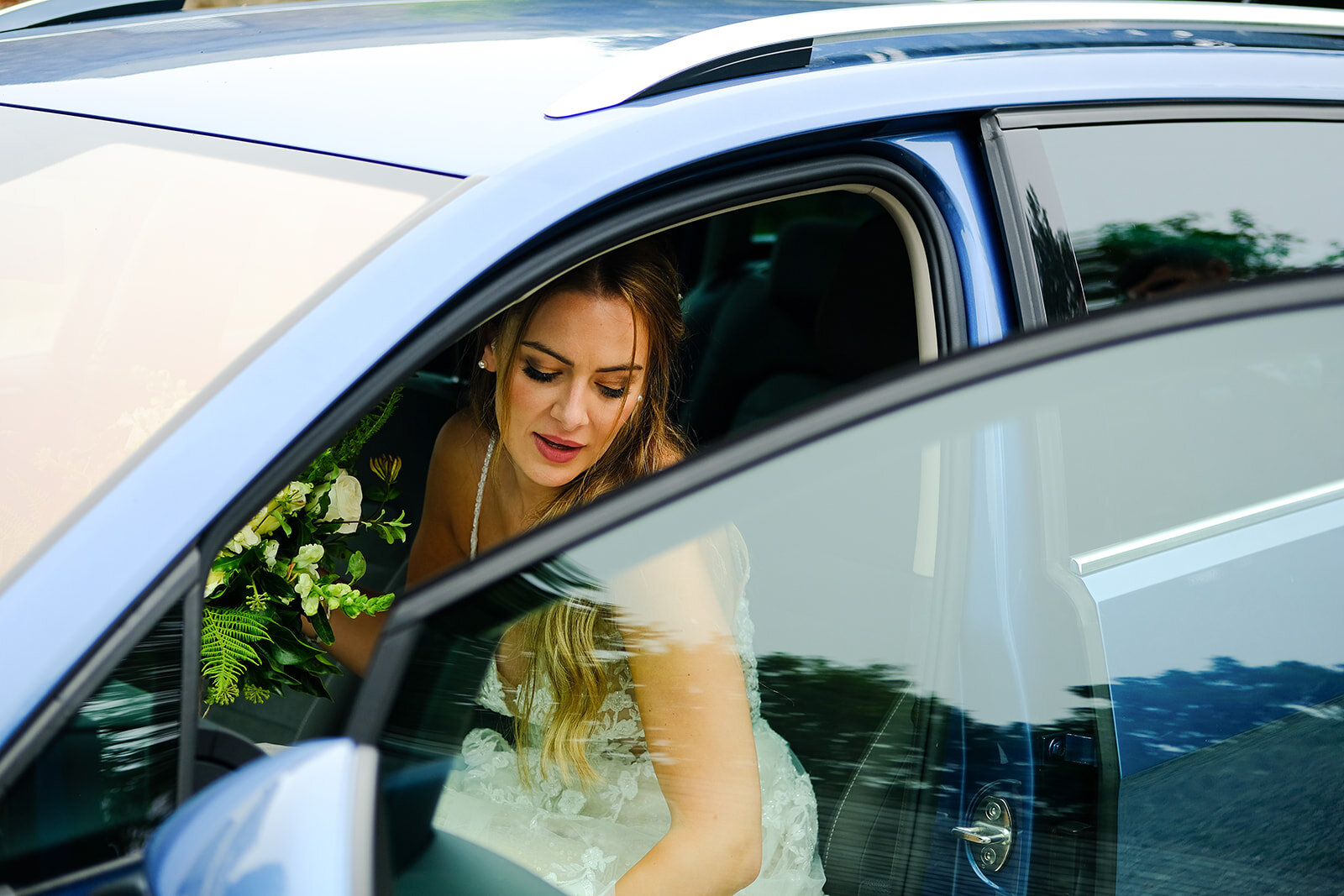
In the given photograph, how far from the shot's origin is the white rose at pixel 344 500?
1418mm

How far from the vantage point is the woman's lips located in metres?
1.68

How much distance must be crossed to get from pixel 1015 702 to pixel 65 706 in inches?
29.9

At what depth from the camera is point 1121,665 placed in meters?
0.93

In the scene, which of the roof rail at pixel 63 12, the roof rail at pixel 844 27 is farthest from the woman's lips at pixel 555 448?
the roof rail at pixel 63 12

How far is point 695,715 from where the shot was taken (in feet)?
2.80

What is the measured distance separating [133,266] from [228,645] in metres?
0.44

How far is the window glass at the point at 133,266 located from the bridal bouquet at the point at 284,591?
0.86ft

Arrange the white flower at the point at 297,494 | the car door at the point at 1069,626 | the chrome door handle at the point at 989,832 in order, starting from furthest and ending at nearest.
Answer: the white flower at the point at 297,494, the chrome door handle at the point at 989,832, the car door at the point at 1069,626

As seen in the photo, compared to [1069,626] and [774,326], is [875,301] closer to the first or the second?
[1069,626]

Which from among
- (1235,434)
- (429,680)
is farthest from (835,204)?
(429,680)

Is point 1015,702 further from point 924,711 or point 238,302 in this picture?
point 238,302

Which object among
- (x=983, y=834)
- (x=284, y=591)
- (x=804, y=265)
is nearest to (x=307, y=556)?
(x=284, y=591)

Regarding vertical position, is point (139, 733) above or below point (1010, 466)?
below

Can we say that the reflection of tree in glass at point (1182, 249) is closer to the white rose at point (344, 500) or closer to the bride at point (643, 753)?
the bride at point (643, 753)
